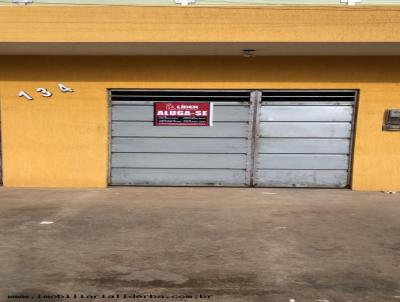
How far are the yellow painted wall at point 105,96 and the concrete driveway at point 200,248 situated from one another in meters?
1.17

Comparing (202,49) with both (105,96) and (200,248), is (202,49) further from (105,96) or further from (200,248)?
(200,248)

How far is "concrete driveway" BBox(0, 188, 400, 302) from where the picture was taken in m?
4.21

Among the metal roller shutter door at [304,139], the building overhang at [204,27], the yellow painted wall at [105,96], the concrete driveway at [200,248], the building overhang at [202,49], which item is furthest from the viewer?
the metal roller shutter door at [304,139]

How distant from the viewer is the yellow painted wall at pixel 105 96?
358 inches

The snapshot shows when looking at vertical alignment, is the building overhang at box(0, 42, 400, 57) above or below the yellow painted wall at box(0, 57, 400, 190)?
above

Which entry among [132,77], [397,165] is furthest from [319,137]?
[132,77]

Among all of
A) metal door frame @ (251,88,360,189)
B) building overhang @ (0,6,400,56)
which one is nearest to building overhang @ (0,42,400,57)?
building overhang @ (0,6,400,56)

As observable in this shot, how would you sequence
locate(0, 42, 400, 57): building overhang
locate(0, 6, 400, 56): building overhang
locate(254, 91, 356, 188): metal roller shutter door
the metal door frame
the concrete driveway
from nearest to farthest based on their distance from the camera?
the concrete driveway → locate(0, 6, 400, 56): building overhang → locate(0, 42, 400, 57): building overhang → the metal door frame → locate(254, 91, 356, 188): metal roller shutter door

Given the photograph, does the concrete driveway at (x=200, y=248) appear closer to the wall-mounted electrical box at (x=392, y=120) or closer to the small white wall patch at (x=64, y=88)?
the wall-mounted electrical box at (x=392, y=120)

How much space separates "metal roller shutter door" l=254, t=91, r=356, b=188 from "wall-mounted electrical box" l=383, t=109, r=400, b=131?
71 centimetres

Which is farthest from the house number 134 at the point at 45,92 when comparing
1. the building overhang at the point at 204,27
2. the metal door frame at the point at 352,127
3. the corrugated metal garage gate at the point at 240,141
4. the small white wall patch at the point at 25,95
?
the metal door frame at the point at 352,127

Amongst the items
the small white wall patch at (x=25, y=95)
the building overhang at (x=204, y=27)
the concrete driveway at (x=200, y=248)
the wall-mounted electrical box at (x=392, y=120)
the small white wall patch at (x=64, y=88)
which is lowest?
the concrete driveway at (x=200, y=248)

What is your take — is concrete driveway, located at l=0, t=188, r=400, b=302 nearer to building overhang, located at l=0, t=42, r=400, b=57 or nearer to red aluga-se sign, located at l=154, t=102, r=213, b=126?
red aluga-se sign, located at l=154, t=102, r=213, b=126

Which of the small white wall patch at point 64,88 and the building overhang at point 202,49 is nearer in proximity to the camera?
the building overhang at point 202,49
